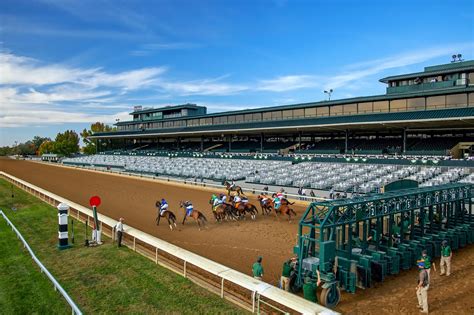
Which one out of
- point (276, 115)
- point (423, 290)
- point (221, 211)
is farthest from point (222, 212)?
point (276, 115)

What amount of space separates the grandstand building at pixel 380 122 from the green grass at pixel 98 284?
2496cm

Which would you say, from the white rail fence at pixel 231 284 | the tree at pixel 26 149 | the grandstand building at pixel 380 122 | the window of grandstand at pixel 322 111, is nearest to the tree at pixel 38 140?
the tree at pixel 26 149

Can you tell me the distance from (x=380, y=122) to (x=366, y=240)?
2175cm

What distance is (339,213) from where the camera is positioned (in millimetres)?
9562

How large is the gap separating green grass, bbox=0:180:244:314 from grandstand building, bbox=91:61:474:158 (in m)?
25.0

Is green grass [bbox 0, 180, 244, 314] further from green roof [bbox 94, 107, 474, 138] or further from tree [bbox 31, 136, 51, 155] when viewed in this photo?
tree [bbox 31, 136, 51, 155]

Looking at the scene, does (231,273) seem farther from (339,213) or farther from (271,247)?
(271,247)

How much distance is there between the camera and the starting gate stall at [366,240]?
8430 mm

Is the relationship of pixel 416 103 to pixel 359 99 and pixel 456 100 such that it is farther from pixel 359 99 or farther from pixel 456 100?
pixel 359 99

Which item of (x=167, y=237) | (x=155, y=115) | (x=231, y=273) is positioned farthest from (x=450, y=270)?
(x=155, y=115)

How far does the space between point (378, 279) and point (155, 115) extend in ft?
207

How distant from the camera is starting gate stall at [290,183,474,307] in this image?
8430 millimetres

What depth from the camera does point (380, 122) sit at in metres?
29.7

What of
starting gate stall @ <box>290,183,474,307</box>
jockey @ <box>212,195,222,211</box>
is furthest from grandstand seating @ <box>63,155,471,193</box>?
jockey @ <box>212,195,222,211</box>
